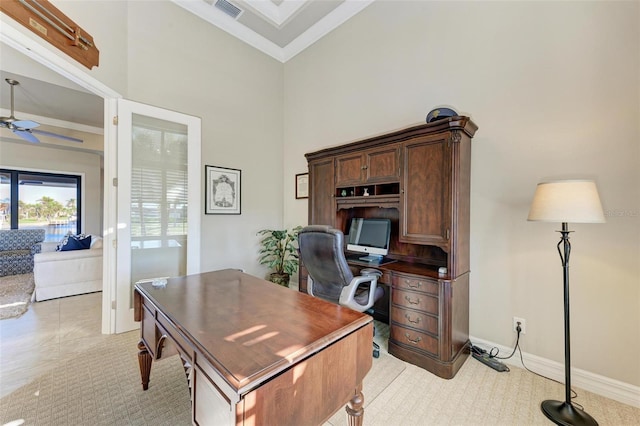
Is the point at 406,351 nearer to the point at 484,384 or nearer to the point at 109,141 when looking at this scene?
the point at 484,384

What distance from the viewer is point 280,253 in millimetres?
4016

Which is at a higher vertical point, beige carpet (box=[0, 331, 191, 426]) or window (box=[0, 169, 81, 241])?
window (box=[0, 169, 81, 241])

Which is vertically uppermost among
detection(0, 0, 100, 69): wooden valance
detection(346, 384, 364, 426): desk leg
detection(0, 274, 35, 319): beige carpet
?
detection(0, 0, 100, 69): wooden valance

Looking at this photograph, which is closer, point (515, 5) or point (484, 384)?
point (484, 384)

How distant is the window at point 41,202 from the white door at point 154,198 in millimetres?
5020

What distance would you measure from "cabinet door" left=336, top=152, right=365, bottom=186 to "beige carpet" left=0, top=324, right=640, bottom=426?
5.83ft

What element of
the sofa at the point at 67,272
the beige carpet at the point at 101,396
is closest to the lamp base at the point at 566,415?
the beige carpet at the point at 101,396

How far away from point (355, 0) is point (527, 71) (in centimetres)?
228

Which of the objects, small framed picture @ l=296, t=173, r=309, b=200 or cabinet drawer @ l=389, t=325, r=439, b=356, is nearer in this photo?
cabinet drawer @ l=389, t=325, r=439, b=356

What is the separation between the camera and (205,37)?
350 centimetres

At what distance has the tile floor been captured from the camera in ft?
6.69

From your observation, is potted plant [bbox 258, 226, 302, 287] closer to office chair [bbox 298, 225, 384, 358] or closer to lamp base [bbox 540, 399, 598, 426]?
office chair [bbox 298, 225, 384, 358]

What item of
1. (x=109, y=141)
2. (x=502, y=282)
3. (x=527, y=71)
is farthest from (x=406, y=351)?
(x=109, y=141)

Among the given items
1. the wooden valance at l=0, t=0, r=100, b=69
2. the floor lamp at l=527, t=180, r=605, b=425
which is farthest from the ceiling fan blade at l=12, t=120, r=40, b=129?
the floor lamp at l=527, t=180, r=605, b=425
